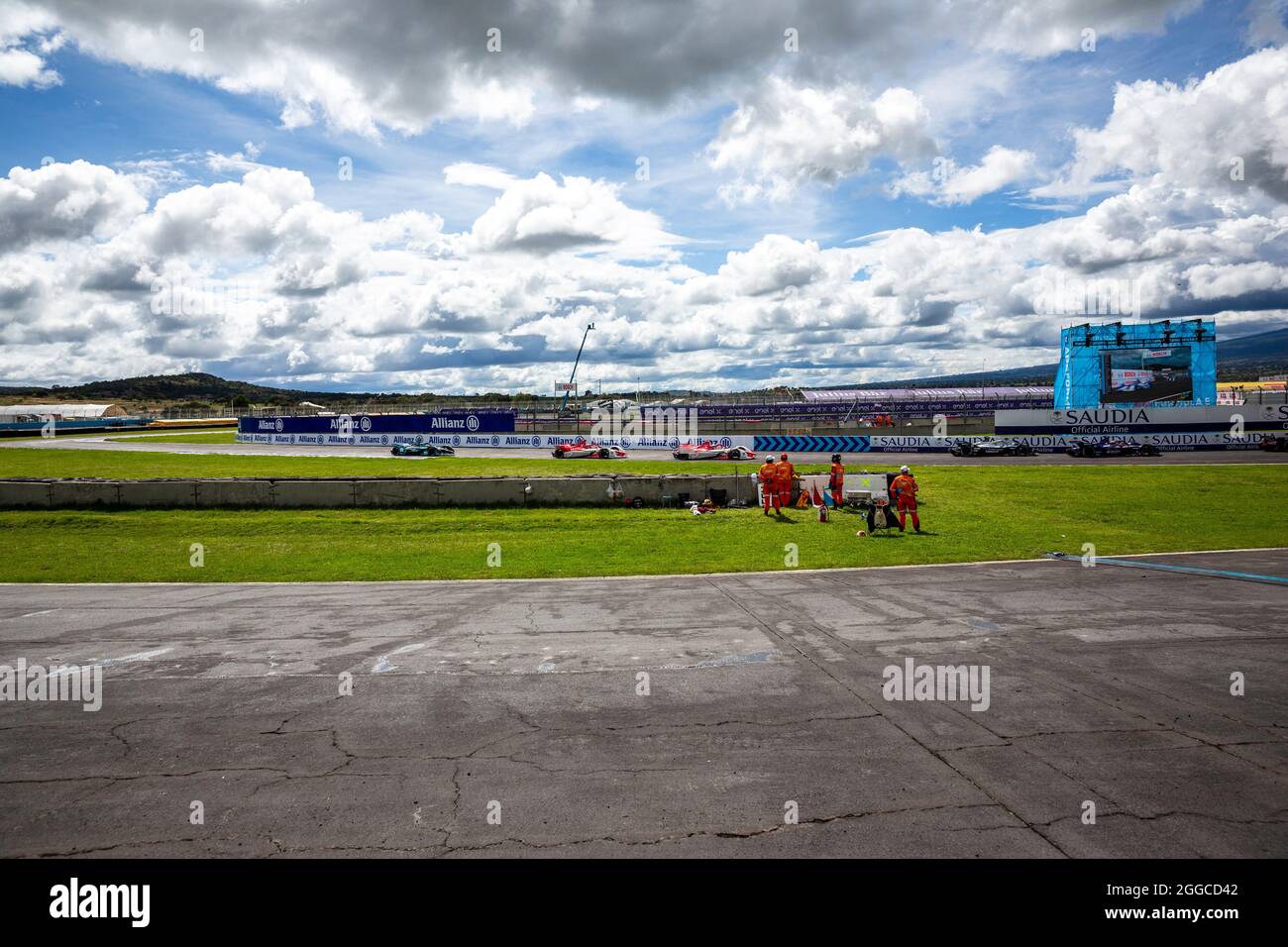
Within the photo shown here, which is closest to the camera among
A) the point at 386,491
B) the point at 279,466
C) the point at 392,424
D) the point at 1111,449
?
the point at 386,491

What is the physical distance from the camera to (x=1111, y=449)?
4069cm

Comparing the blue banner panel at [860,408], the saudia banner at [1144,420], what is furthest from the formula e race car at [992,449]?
the blue banner panel at [860,408]

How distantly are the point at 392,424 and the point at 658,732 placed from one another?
2062 inches

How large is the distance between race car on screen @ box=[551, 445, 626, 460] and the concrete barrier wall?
56.8 feet

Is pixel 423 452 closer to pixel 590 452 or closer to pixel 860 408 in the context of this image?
pixel 590 452

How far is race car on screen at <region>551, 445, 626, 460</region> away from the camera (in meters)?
40.0

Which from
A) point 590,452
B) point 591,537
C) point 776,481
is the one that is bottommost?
point 591,537

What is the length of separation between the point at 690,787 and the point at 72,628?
977 cm

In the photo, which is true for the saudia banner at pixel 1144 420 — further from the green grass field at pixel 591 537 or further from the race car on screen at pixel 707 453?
the green grass field at pixel 591 537

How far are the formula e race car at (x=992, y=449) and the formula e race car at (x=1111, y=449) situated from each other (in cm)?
233

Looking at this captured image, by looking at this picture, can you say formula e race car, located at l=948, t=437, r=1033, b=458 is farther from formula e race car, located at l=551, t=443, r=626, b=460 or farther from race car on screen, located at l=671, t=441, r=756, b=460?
formula e race car, located at l=551, t=443, r=626, b=460

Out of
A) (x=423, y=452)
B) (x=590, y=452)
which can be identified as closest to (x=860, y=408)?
(x=590, y=452)

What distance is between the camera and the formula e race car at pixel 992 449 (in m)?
41.1
